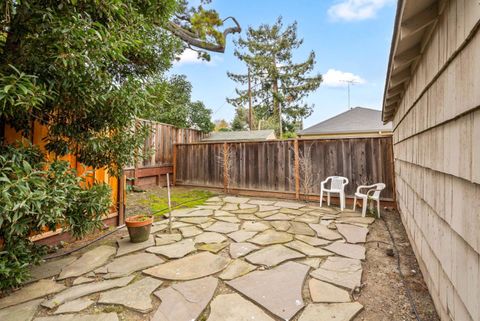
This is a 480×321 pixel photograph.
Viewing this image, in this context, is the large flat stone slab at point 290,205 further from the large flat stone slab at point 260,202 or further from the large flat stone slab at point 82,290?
the large flat stone slab at point 82,290

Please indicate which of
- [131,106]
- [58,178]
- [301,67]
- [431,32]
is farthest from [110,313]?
[301,67]

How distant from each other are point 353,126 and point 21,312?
40.4 feet

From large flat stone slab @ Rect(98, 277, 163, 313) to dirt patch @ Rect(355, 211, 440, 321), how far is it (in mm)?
1518

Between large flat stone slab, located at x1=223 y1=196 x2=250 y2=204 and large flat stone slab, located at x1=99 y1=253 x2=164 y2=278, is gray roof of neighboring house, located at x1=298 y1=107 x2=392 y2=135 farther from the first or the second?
large flat stone slab, located at x1=99 y1=253 x2=164 y2=278

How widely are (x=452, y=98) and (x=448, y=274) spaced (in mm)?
974

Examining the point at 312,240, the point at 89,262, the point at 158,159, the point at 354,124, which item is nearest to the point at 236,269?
the point at 312,240

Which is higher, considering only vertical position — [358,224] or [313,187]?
[313,187]

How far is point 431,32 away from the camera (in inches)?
59.6

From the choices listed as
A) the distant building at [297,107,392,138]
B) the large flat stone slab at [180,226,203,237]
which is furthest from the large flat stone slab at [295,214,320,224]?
the distant building at [297,107,392,138]

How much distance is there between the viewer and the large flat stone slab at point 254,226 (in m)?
3.37

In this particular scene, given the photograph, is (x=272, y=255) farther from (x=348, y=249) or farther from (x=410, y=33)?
(x=410, y=33)

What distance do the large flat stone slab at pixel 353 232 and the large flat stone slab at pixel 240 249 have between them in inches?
49.0

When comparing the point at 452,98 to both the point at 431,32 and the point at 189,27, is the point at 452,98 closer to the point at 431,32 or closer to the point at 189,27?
the point at 431,32

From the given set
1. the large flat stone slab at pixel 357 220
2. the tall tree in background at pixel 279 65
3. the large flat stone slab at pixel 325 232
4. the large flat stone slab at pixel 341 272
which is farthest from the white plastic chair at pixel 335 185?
the tall tree in background at pixel 279 65
